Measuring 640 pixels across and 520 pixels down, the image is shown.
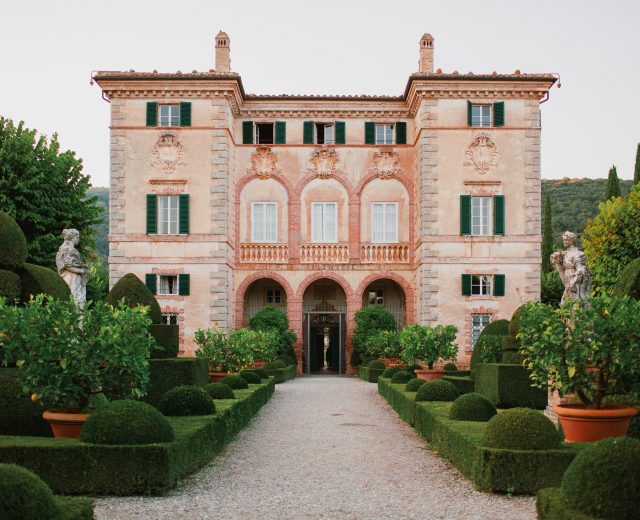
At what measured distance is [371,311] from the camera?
107 ft

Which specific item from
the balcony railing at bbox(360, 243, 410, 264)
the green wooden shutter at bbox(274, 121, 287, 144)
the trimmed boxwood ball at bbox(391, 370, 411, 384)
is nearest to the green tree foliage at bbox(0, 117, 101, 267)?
the green wooden shutter at bbox(274, 121, 287, 144)

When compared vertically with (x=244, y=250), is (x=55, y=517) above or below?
below

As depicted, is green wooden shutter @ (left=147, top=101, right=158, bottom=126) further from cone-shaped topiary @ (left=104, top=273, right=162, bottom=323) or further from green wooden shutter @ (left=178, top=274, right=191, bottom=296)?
cone-shaped topiary @ (left=104, top=273, right=162, bottom=323)

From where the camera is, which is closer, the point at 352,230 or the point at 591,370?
the point at 591,370

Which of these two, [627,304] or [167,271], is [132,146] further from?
[627,304]

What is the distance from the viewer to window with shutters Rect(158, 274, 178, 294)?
3108 centimetres

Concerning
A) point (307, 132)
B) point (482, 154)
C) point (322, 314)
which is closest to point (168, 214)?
point (307, 132)

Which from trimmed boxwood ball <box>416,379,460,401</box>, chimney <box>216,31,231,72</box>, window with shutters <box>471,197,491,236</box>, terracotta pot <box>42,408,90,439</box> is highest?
chimney <box>216,31,231,72</box>

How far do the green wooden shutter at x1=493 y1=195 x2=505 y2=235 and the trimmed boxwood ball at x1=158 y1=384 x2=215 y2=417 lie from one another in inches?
790

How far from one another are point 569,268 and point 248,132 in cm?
2151

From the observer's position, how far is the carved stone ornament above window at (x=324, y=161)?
110 ft

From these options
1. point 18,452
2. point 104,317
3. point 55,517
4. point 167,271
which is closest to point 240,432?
point 104,317

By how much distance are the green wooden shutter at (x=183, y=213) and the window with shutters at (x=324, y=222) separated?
538 centimetres

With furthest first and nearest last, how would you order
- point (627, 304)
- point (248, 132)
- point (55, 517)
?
point (248, 132), point (627, 304), point (55, 517)
